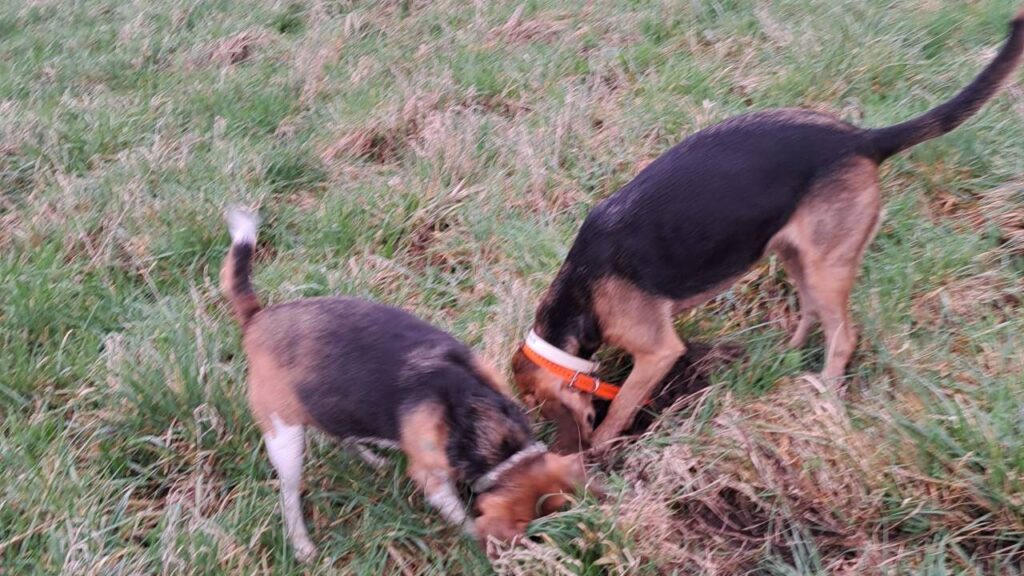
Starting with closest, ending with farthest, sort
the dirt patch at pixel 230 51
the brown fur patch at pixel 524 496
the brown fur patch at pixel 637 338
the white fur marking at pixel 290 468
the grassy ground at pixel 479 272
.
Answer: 1. the grassy ground at pixel 479 272
2. the brown fur patch at pixel 524 496
3. the white fur marking at pixel 290 468
4. the brown fur patch at pixel 637 338
5. the dirt patch at pixel 230 51

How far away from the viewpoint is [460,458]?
133 inches

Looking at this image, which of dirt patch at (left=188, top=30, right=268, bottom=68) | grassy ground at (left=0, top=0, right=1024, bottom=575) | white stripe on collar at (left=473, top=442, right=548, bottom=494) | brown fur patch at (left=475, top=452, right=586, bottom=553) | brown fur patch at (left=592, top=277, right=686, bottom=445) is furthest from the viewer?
dirt patch at (left=188, top=30, right=268, bottom=68)

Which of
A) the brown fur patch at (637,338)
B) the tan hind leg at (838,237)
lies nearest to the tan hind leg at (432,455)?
the brown fur patch at (637,338)

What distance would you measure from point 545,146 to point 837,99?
1874mm

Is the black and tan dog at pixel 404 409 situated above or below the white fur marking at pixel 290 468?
above

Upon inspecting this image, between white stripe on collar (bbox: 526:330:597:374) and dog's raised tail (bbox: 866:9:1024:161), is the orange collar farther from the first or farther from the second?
dog's raised tail (bbox: 866:9:1024:161)

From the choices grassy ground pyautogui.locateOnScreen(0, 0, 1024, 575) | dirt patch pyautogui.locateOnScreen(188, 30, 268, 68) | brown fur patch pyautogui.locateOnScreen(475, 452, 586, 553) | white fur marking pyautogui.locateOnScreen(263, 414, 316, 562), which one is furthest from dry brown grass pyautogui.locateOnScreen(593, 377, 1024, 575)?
dirt patch pyautogui.locateOnScreen(188, 30, 268, 68)

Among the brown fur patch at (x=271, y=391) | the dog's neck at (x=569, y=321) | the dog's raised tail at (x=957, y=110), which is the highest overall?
the dog's raised tail at (x=957, y=110)

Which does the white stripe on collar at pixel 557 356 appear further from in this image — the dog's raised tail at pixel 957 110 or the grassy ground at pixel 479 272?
the dog's raised tail at pixel 957 110

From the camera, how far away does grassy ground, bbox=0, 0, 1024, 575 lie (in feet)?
9.98

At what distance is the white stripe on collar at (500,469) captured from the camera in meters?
3.28

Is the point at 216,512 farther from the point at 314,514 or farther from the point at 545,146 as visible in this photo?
the point at 545,146

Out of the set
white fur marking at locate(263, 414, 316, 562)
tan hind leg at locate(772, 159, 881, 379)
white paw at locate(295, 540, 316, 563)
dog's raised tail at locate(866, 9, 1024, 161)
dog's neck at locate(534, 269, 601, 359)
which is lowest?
white paw at locate(295, 540, 316, 563)

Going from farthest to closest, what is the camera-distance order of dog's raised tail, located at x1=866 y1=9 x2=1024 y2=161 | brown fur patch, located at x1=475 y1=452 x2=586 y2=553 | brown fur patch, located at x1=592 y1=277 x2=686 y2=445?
brown fur patch, located at x1=592 y1=277 x2=686 y2=445 < dog's raised tail, located at x1=866 y1=9 x2=1024 y2=161 < brown fur patch, located at x1=475 y1=452 x2=586 y2=553
